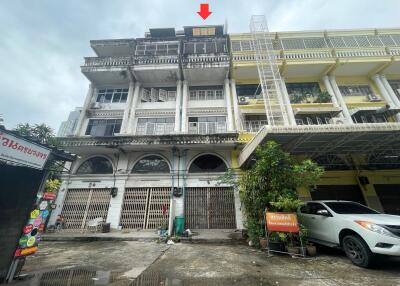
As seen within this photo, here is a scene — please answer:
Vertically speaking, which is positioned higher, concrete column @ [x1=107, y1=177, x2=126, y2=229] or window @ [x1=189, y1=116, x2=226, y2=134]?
window @ [x1=189, y1=116, x2=226, y2=134]

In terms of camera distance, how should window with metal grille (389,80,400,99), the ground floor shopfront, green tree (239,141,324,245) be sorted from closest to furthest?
green tree (239,141,324,245)
the ground floor shopfront
window with metal grille (389,80,400,99)

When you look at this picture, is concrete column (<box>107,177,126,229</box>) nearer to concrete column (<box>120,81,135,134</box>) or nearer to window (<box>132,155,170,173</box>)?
window (<box>132,155,170,173</box>)

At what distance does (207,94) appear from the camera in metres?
14.5

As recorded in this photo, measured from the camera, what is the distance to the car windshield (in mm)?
5694

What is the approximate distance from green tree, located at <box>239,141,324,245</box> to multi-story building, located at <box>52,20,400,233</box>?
1222 millimetres

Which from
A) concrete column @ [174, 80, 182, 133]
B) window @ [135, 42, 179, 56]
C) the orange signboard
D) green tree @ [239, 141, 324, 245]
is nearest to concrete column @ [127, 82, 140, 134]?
window @ [135, 42, 179, 56]

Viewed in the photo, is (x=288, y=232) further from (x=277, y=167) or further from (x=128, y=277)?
(x=128, y=277)

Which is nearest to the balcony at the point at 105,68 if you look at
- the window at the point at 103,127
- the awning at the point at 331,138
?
the window at the point at 103,127

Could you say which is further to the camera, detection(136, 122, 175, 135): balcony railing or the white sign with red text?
detection(136, 122, 175, 135): balcony railing

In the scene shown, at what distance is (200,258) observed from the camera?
18.2 ft

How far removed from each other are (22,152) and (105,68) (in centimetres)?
1199

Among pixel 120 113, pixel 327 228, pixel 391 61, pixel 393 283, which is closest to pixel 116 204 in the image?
pixel 120 113

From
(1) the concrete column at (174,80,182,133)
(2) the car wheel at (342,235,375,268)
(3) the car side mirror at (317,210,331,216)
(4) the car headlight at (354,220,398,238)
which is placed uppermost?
(1) the concrete column at (174,80,182,133)

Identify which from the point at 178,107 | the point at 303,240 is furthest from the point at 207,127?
the point at 303,240
